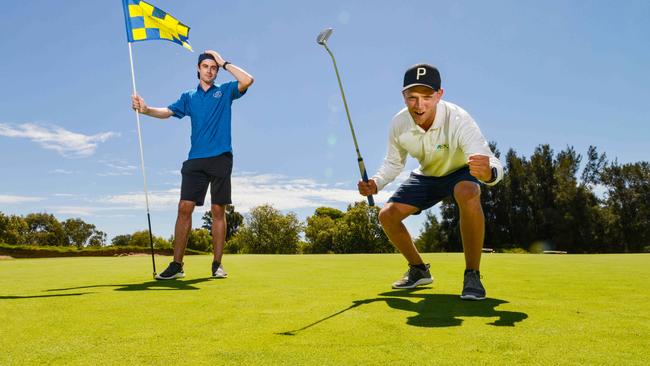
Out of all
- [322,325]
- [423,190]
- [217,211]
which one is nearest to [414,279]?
[423,190]

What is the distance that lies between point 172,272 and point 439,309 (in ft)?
11.6

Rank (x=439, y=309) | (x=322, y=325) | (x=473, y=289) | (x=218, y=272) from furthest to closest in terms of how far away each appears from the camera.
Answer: (x=218, y=272), (x=473, y=289), (x=439, y=309), (x=322, y=325)

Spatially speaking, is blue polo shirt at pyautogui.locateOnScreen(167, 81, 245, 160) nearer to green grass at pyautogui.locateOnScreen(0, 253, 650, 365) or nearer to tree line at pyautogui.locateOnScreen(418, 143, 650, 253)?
green grass at pyautogui.locateOnScreen(0, 253, 650, 365)

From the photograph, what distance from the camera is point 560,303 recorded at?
3449mm

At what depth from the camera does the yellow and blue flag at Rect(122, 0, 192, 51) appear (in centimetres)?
736

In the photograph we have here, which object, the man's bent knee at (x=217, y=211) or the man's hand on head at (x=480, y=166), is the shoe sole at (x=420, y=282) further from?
the man's bent knee at (x=217, y=211)

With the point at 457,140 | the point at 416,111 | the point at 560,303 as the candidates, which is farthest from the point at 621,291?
the point at 416,111

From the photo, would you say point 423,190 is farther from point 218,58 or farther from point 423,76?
point 218,58

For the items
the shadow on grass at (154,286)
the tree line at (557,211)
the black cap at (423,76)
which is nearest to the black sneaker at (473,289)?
the black cap at (423,76)

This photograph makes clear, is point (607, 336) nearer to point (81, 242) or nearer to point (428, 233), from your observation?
point (428, 233)

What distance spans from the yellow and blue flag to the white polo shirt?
4422 millimetres

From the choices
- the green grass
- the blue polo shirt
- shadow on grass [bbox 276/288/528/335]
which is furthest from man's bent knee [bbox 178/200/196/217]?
shadow on grass [bbox 276/288/528/335]

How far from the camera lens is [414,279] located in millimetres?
4727

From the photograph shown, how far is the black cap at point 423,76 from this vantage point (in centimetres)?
415
